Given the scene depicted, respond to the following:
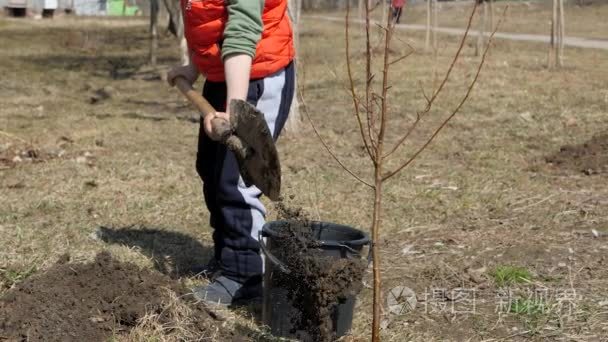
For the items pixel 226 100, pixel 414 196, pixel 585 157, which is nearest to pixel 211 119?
pixel 226 100

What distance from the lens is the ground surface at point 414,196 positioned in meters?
3.78

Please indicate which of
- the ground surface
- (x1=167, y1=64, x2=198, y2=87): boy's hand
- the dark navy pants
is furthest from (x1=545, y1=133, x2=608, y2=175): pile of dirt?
(x1=167, y1=64, x2=198, y2=87): boy's hand

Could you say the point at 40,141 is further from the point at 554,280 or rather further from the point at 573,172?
the point at 554,280

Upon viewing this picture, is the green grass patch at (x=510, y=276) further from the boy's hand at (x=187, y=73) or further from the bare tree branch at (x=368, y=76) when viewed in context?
the boy's hand at (x=187, y=73)

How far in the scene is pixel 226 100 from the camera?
142 inches

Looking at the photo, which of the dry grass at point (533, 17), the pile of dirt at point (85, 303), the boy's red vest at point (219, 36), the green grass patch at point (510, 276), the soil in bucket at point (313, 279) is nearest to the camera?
the soil in bucket at point (313, 279)

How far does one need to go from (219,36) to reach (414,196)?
2716 millimetres

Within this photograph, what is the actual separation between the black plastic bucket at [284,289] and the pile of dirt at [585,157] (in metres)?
3.71

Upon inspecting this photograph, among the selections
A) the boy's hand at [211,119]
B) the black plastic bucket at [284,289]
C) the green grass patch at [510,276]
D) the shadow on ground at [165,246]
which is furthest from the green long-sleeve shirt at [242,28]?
the green grass patch at [510,276]

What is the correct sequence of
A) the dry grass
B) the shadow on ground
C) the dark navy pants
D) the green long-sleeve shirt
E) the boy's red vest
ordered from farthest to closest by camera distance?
the dry grass → the shadow on ground → the dark navy pants → the boy's red vest → the green long-sleeve shirt

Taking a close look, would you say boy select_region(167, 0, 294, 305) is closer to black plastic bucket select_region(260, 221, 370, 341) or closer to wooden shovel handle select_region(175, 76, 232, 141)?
wooden shovel handle select_region(175, 76, 232, 141)

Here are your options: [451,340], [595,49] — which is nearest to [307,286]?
[451,340]

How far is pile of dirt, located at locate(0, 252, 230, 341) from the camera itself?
3191 mm

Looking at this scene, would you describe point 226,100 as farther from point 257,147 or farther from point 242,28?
point 257,147
